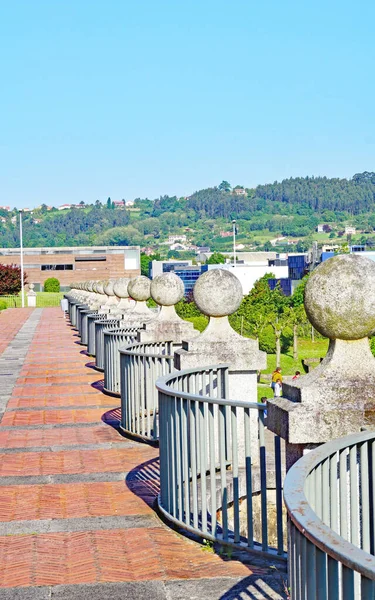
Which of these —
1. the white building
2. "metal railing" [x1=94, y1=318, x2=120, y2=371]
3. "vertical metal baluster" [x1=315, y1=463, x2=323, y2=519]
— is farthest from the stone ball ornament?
the white building

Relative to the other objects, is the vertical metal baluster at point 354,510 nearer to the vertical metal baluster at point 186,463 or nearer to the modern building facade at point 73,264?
the vertical metal baluster at point 186,463

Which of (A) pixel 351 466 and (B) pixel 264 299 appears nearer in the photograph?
(A) pixel 351 466

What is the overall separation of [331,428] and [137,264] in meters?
132

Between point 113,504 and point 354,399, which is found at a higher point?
point 354,399

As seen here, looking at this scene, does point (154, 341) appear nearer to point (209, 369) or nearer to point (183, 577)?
point (209, 369)

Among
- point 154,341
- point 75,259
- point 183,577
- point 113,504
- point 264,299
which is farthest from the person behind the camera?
point 75,259

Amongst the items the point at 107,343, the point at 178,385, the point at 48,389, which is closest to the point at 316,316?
the point at 178,385

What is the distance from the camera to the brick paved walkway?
4672 millimetres

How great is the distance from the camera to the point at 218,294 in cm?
830

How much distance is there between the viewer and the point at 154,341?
10.7 m

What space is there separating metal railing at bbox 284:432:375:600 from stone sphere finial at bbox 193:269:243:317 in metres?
3.54

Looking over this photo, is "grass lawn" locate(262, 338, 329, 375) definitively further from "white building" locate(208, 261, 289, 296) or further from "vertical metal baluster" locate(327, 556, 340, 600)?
"vertical metal baluster" locate(327, 556, 340, 600)

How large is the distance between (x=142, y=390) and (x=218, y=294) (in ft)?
4.99

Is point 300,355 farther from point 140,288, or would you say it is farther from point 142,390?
point 142,390
